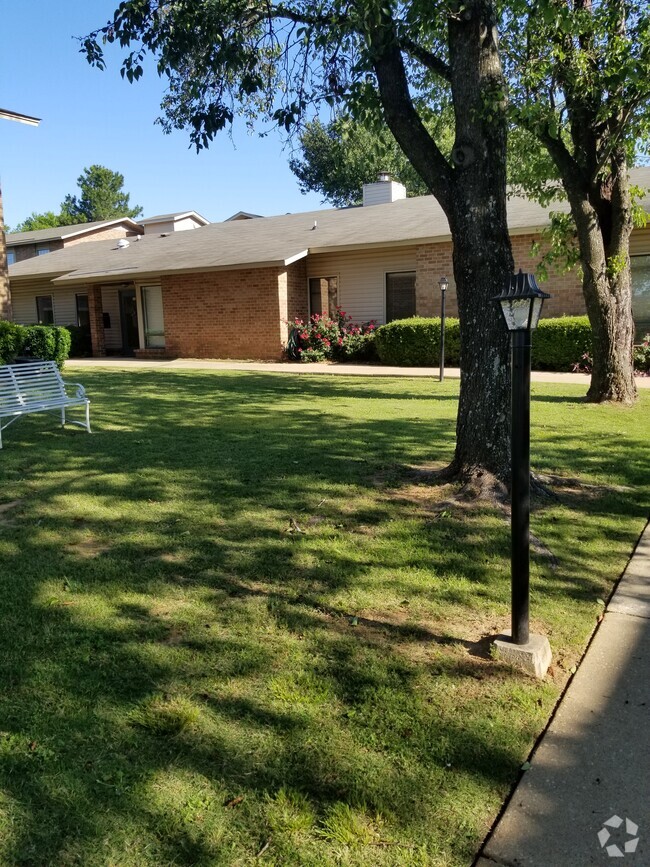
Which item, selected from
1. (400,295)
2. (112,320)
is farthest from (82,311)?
(400,295)

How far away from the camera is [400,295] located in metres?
19.2

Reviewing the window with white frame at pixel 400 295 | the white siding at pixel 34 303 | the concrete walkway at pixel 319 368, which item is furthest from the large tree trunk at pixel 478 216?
the white siding at pixel 34 303

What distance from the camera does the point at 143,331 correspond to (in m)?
23.4

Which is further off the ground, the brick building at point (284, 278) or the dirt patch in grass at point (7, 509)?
the brick building at point (284, 278)

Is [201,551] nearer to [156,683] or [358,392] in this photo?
[156,683]

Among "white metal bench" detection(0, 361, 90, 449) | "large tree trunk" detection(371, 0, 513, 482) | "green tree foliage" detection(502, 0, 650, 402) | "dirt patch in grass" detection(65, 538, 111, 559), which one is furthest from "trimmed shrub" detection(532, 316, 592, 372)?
"dirt patch in grass" detection(65, 538, 111, 559)

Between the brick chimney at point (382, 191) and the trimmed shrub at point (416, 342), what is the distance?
9294 mm

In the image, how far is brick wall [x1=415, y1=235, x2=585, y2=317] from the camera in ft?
54.2

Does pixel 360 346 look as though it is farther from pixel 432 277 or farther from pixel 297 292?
pixel 297 292

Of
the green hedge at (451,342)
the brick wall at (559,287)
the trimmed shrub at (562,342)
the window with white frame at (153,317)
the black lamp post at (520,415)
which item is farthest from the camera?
the window with white frame at (153,317)

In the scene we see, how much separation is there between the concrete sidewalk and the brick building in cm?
1423

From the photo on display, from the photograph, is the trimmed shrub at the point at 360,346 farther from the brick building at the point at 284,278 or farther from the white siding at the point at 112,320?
the white siding at the point at 112,320

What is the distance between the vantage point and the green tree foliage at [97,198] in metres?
84.9

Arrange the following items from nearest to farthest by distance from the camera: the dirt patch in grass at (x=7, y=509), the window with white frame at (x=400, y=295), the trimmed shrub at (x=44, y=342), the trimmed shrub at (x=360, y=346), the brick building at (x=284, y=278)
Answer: the dirt patch in grass at (x=7, y=509), the trimmed shrub at (x=44, y=342), the brick building at (x=284, y=278), the trimmed shrub at (x=360, y=346), the window with white frame at (x=400, y=295)
